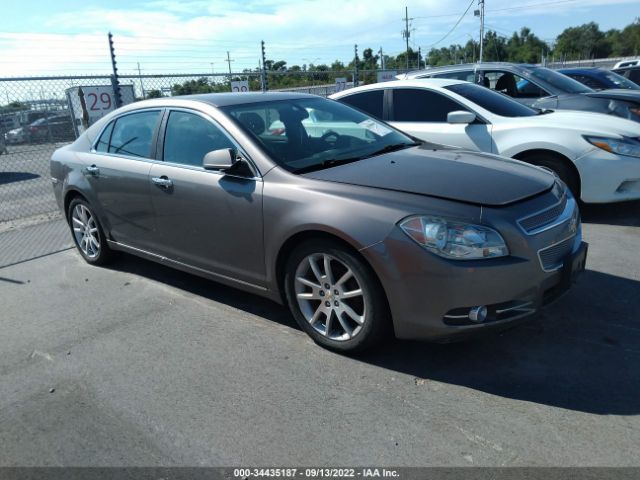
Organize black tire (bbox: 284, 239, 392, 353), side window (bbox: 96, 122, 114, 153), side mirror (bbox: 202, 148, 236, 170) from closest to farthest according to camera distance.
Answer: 1. black tire (bbox: 284, 239, 392, 353)
2. side mirror (bbox: 202, 148, 236, 170)
3. side window (bbox: 96, 122, 114, 153)

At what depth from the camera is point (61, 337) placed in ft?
13.2

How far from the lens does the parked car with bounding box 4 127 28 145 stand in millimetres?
16344

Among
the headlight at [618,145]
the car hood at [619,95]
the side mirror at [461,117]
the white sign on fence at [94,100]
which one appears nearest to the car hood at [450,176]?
the side mirror at [461,117]

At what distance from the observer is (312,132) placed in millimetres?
4191

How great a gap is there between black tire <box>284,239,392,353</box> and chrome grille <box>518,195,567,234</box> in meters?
0.89

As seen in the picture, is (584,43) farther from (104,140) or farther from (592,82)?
(104,140)

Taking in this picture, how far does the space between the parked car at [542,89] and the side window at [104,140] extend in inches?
201

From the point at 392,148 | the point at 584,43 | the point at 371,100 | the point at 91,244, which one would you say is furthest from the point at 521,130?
the point at 584,43

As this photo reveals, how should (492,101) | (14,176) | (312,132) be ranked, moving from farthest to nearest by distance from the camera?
(14,176) → (492,101) → (312,132)

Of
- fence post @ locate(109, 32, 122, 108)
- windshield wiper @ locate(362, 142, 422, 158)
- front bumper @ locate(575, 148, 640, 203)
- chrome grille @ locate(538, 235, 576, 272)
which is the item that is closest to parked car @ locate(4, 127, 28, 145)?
fence post @ locate(109, 32, 122, 108)

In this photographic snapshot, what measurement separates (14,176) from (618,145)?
41.3 feet

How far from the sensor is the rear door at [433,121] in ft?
21.0

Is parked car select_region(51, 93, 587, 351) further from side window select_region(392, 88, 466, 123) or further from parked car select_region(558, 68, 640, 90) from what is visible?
parked car select_region(558, 68, 640, 90)

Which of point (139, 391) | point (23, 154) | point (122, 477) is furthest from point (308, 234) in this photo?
point (23, 154)
